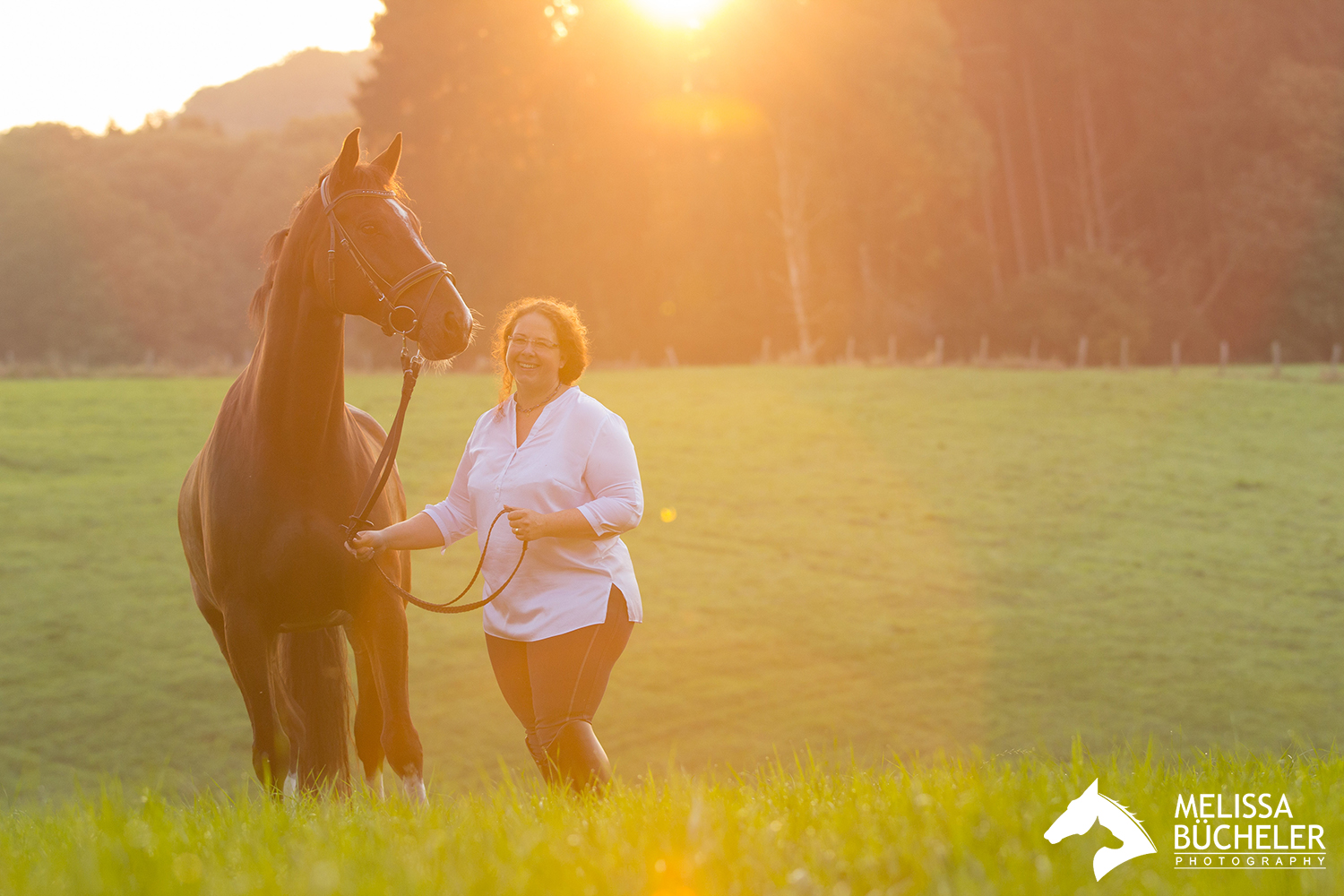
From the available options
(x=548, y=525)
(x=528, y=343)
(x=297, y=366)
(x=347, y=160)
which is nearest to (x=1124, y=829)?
(x=548, y=525)

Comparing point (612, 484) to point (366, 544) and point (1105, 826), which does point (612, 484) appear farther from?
point (1105, 826)

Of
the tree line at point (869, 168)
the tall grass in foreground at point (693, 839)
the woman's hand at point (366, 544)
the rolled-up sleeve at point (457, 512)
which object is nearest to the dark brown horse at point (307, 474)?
the woman's hand at point (366, 544)

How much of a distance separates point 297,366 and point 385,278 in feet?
2.05

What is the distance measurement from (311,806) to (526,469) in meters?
1.37

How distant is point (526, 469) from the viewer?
4.25m

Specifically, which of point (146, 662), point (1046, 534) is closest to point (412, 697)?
point (146, 662)

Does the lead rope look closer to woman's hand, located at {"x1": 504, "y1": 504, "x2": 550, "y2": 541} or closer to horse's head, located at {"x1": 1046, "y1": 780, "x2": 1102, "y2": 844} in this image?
woman's hand, located at {"x1": 504, "y1": 504, "x2": 550, "y2": 541}

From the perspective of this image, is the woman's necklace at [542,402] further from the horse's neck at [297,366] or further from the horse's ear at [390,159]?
the horse's ear at [390,159]

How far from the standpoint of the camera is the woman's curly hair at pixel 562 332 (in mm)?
4457

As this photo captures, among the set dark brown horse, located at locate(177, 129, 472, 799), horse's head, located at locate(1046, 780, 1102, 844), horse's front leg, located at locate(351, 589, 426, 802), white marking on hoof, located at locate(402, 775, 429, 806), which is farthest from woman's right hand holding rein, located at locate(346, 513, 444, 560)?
horse's head, located at locate(1046, 780, 1102, 844)

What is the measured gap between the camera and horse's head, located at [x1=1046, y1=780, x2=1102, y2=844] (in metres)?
2.91

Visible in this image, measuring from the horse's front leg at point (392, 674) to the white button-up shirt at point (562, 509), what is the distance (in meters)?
0.69

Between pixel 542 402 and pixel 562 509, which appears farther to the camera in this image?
pixel 542 402

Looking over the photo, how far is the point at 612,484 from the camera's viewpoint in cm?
421
